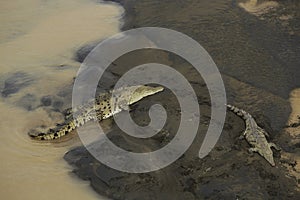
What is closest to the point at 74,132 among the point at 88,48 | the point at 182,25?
the point at 88,48

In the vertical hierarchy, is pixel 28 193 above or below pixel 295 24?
below

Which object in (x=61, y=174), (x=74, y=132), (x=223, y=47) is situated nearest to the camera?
(x=61, y=174)

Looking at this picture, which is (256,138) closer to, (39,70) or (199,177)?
(199,177)

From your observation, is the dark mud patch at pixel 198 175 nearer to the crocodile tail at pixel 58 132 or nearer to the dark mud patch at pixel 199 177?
the dark mud patch at pixel 199 177

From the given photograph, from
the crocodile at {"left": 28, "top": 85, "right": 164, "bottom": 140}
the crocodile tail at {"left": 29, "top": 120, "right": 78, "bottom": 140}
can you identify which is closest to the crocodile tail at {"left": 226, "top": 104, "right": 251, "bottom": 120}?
the crocodile at {"left": 28, "top": 85, "right": 164, "bottom": 140}

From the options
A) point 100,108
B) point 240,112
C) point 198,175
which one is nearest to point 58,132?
point 100,108

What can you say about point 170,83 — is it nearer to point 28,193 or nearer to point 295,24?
point 28,193

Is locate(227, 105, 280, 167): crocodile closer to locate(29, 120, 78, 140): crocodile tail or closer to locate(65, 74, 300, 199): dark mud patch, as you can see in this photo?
locate(65, 74, 300, 199): dark mud patch
